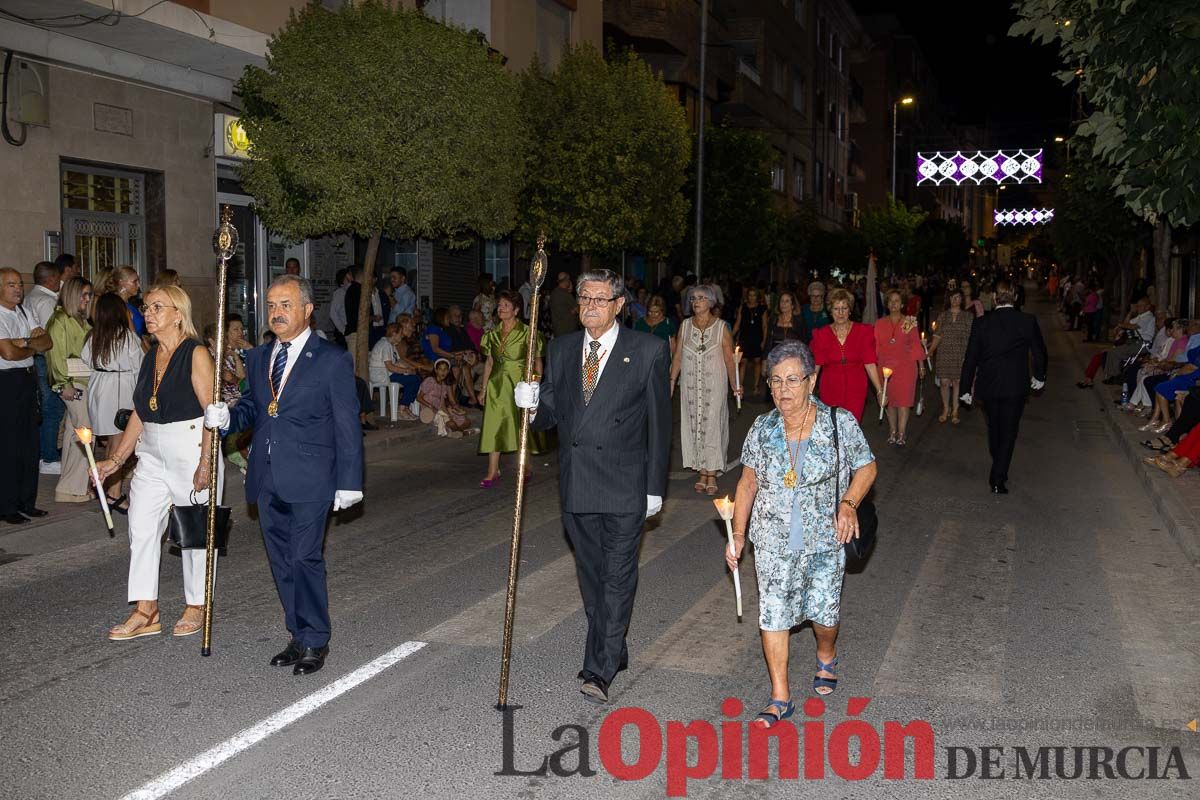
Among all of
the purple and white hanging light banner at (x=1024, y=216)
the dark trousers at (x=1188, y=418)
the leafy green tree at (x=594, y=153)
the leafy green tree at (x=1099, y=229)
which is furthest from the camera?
the purple and white hanging light banner at (x=1024, y=216)

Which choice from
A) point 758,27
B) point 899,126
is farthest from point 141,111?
point 899,126

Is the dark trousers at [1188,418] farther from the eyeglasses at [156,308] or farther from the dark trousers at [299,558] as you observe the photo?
the eyeglasses at [156,308]

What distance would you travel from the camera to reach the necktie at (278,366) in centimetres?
611

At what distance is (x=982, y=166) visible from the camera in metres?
44.8

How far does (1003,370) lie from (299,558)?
8.11 metres

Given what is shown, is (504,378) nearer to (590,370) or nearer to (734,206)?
(590,370)

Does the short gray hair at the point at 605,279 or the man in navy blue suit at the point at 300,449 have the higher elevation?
the short gray hair at the point at 605,279

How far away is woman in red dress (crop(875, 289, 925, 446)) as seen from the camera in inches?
605

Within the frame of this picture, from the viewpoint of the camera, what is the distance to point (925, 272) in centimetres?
8456

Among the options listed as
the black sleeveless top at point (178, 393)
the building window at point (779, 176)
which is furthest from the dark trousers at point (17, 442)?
the building window at point (779, 176)

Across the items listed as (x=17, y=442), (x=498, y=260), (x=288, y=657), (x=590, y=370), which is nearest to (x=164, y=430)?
(x=288, y=657)

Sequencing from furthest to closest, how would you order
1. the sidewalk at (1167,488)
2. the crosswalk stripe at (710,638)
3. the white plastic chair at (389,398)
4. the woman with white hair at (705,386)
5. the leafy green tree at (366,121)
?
the white plastic chair at (389,398)
the leafy green tree at (366,121)
the woman with white hair at (705,386)
the sidewalk at (1167,488)
the crosswalk stripe at (710,638)

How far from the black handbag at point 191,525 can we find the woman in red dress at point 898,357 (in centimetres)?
1036

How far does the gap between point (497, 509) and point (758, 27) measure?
Result: 41.3 meters
